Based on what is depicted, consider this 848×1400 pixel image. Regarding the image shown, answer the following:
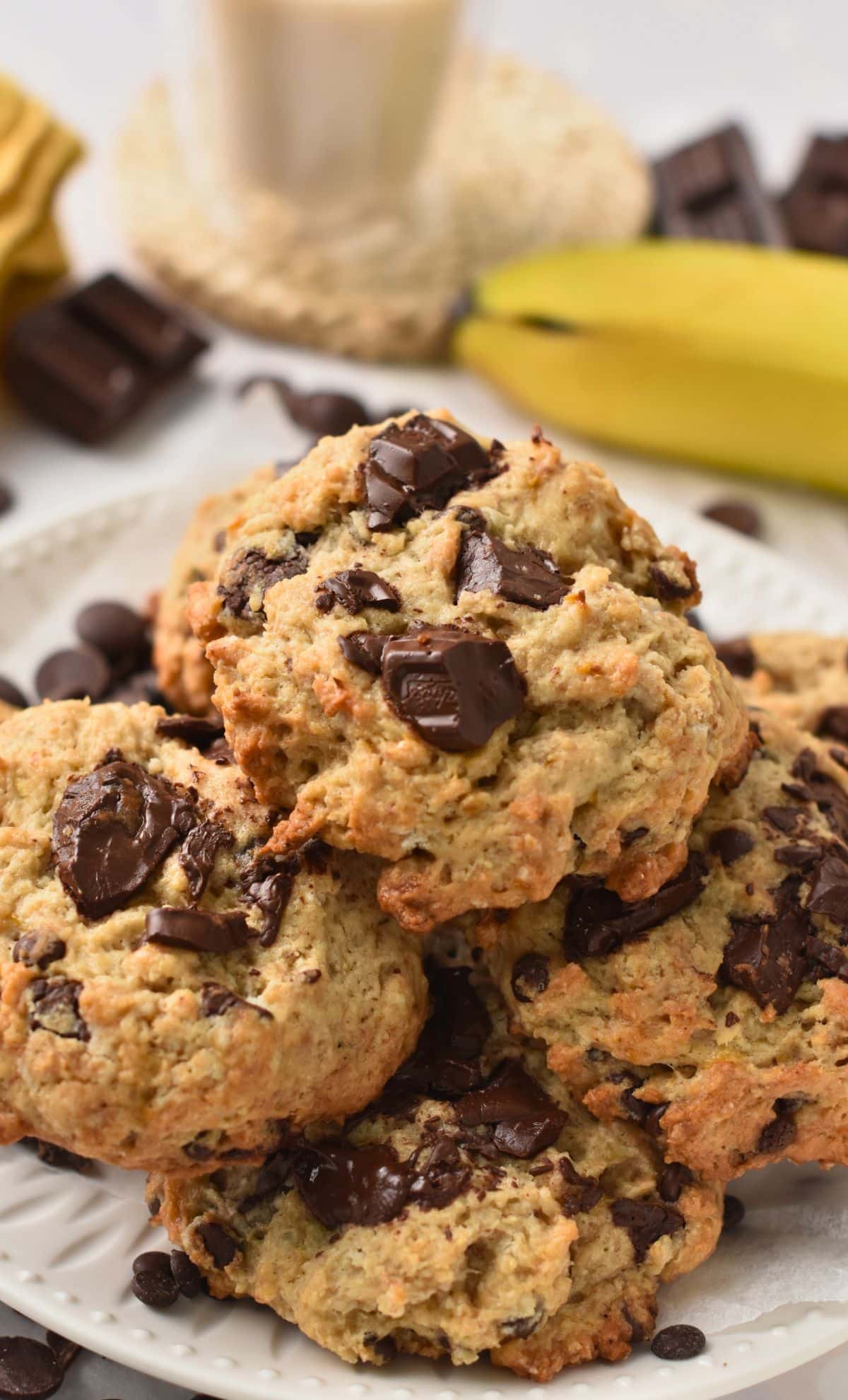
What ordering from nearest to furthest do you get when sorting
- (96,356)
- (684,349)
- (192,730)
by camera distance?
(192,730) → (684,349) → (96,356)

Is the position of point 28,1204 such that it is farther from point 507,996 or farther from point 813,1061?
point 813,1061

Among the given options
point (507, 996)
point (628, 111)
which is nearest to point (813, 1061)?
point (507, 996)

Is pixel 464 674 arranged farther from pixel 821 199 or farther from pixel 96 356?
pixel 821 199

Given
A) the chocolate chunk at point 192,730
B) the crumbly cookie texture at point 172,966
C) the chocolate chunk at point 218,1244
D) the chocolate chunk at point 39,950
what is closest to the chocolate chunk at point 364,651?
the crumbly cookie texture at point 172,966

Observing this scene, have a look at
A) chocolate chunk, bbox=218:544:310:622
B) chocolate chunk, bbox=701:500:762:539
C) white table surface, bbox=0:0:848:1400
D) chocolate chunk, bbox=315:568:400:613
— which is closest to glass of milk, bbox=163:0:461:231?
white table surface, bbox=0:0:848:1400

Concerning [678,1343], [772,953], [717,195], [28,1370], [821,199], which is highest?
[28,1370]

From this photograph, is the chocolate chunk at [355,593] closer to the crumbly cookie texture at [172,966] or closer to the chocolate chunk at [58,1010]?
the crumbly cookie texture at [172,966]

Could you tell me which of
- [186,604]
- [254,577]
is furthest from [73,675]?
[254,577]
